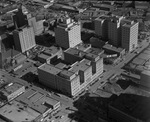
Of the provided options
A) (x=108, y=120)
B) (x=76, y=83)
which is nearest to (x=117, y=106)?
(x=108, y=120)

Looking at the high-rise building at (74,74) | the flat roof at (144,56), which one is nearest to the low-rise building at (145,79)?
the high-rise building at (74,74)

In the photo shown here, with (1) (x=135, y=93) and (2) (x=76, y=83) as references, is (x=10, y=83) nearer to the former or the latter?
(2) (x=76, y=83)

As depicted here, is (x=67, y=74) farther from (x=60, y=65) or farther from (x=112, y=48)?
(x=112, y=48)

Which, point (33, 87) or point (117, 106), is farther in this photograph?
point (33, 87)

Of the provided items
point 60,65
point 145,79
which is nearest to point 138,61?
point 145,79

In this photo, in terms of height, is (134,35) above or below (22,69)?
above

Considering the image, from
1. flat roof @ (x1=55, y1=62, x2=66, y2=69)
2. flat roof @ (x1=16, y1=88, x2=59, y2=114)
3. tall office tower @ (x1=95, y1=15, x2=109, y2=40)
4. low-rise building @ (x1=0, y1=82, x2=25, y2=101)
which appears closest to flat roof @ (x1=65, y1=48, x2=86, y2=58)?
flat roof @ (x1=55, y1=62, x2=66, y2=69)
